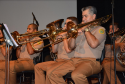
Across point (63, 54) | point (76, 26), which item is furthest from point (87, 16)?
point (63, 54)

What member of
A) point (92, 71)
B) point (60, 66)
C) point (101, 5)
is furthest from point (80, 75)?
point (101, 5)

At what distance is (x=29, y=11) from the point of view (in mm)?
4812

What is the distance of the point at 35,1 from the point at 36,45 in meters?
2.10

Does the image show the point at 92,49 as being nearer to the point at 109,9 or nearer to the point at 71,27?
the point at 71,27

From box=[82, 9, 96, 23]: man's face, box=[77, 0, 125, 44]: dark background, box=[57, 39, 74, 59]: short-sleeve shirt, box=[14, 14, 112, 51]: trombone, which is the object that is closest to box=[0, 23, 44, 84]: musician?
box=[14, 14, 112, 51]: trombone

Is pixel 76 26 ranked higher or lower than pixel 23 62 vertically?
higher

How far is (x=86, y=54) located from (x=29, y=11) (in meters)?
3.15

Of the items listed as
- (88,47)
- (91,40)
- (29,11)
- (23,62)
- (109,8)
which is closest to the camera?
(91,40)

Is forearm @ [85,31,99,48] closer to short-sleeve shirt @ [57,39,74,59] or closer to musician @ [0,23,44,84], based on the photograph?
short-sleeve shirt @ [57,39,74,59]

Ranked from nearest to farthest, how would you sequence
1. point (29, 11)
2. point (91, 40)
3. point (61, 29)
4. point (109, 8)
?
point (91, 40) → point (61, 29) → point (109, 8) → point (29, 11)

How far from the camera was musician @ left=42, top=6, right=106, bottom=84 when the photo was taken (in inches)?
85.6

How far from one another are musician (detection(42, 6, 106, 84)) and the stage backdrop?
7.64 ft

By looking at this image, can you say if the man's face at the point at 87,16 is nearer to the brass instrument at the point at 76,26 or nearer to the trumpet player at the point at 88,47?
the trumpet player at the point at 88,47

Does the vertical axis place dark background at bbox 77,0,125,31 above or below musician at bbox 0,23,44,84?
above
